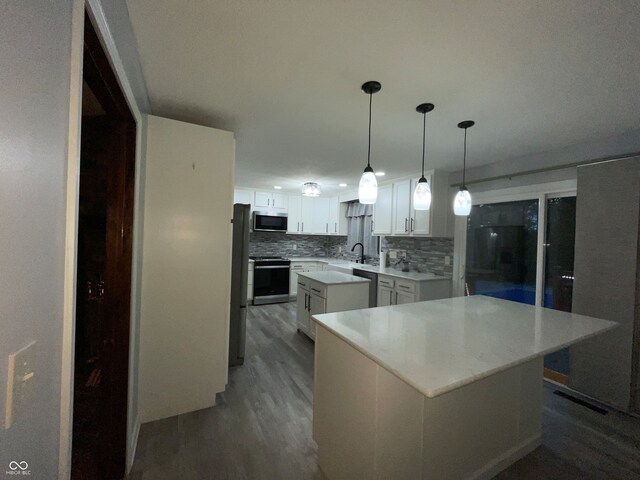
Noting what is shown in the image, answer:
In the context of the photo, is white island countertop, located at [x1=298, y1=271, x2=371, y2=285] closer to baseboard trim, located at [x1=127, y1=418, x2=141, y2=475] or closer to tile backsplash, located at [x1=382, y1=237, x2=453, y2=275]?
tile backsplash, located at [x1=382, y1=237, x2=453, y2=275]

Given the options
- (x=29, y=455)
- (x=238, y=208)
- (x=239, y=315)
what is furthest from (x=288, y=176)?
(x=29, y=455)

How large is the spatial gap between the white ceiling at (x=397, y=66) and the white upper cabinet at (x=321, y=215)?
11.1 ft

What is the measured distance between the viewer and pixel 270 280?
5.32 metres

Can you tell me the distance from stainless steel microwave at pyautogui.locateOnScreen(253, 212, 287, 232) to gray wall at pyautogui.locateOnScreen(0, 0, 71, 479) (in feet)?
15.3

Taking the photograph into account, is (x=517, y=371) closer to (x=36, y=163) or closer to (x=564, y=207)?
(x=564, y=207)

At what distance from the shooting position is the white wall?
192cm

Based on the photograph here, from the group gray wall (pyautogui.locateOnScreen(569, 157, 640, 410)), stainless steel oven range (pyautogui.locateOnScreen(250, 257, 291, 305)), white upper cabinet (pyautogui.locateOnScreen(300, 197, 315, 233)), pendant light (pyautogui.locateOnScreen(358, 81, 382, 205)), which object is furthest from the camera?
white upper cabinet (pyautogui.locateOnScreen(300, 197, 315, 233))

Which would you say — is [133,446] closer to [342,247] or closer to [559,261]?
[559,261]

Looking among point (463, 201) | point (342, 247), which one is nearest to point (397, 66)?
point (463, 201)

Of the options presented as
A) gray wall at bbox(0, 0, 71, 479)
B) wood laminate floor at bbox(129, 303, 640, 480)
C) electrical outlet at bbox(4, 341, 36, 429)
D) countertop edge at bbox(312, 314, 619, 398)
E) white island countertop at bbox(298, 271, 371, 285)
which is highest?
gray wall at bbox(0, 0, 71, 479)

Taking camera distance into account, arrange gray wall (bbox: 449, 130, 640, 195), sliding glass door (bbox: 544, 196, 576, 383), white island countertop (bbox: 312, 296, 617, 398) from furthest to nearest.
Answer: sliding glass door (bbox: 544, 196, 576, 383)
gray wall (bbox: 449, 130, 640, 195)
white island countertop (bbox: 312, 296, 617, 398)

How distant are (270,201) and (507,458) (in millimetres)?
4926

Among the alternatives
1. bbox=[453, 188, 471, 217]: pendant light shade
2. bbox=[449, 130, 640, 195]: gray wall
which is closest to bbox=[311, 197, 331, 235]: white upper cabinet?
bbox=[449, 130, 640, 195]: gray wall

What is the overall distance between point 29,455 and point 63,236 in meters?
0.46
